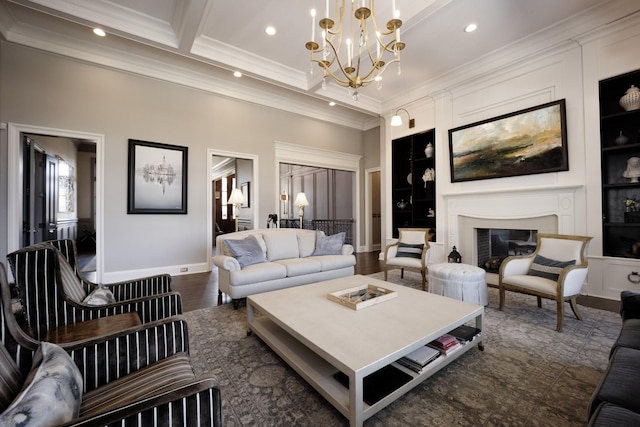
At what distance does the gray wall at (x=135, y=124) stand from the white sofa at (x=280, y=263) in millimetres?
1488

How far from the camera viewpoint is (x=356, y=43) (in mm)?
4172

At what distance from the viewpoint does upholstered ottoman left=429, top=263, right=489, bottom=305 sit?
296 cm

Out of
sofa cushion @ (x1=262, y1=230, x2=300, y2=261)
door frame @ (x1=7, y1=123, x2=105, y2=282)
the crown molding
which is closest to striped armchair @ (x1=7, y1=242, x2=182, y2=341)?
sofa cushion @ (x1=262, y1=230, x2=300, y2=261)

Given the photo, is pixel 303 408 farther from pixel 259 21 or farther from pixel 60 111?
pixel 60 111

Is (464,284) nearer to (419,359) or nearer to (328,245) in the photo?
(419,359)

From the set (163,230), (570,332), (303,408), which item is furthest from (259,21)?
(570,332)

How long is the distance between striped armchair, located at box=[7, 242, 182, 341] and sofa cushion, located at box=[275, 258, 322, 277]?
1839 mm

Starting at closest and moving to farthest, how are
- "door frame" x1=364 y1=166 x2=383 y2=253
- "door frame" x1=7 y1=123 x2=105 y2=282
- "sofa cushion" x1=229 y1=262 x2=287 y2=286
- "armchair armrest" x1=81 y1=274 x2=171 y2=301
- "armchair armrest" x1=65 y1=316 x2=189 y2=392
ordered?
"armchair armrest" x1=65 y1=316 x2=189 y2=392
"armchair armrest" x1=81 y1=274 x2=171 y2=301
"sofa cushion" x1=229 y1=262 x2=287 y2=286
"door frame" x1=7 y1=123 x2=105 y2=282
"door frame" x1=364 y1=166 x2=383 y2=253

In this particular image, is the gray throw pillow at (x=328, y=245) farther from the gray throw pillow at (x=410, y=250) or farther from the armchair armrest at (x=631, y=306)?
the armchair armrest at (x=631, y=306)

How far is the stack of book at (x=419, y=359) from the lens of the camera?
1.66 metres

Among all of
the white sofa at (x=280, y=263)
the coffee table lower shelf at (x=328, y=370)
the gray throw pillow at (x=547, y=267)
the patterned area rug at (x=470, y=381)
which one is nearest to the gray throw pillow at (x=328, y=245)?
the white sofa at (x=280, y=263)

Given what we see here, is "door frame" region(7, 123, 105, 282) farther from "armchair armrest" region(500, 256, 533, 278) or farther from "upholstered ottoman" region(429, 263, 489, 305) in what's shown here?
"armchair armrest" region(500, 256, 533, 278)

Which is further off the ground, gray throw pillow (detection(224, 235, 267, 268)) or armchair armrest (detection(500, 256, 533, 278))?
gray throw pillow (detection(224, 235, 267, 268))

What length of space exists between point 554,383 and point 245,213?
755cm
